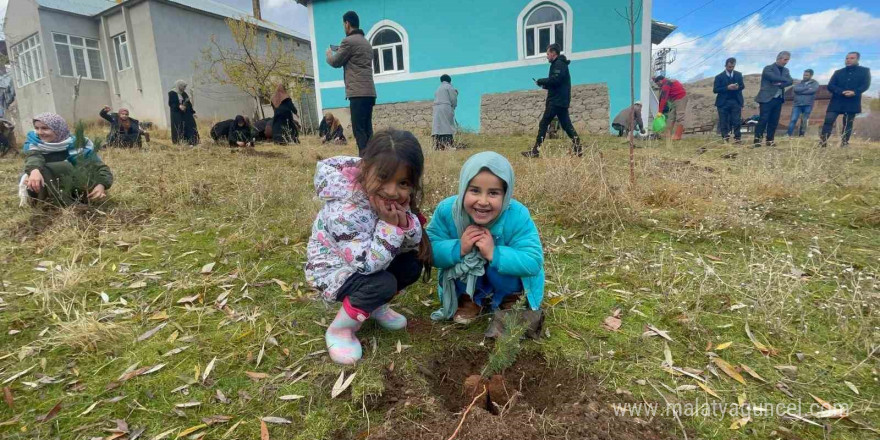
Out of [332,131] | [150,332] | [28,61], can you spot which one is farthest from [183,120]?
[28,61]

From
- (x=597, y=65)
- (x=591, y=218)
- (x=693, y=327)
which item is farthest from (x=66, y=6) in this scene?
(x=693, y=327)

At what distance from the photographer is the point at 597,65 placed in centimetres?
1256

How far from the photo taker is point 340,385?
1.88 metres

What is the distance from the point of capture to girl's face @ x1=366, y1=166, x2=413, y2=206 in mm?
1909

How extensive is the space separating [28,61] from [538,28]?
23.9 meters

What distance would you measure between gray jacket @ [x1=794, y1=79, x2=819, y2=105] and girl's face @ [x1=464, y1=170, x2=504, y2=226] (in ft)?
39.6

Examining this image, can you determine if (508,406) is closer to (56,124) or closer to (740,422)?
(740,422)

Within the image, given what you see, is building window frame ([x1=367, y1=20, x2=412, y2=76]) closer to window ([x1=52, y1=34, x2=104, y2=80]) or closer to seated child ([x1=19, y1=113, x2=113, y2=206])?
seated child ([x1=19, y1=113, x2=113, y2=206])

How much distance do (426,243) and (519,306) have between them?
1.94 ft

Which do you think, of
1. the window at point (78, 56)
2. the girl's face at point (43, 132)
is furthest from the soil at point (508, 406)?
the window at point (78, 56)

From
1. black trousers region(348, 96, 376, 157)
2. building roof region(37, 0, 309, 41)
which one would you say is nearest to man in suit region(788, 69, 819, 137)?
black trousers region(348, 96, 376, 157)

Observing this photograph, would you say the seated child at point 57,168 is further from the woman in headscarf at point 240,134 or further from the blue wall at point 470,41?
the blue wall at point 470,41

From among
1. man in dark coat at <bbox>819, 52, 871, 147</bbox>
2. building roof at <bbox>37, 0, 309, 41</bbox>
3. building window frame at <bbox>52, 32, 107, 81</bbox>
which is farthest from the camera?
building window frame at <bbox>52, 32, 107, 81</bbox>

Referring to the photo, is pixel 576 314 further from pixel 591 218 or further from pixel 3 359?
pixel 3 359
